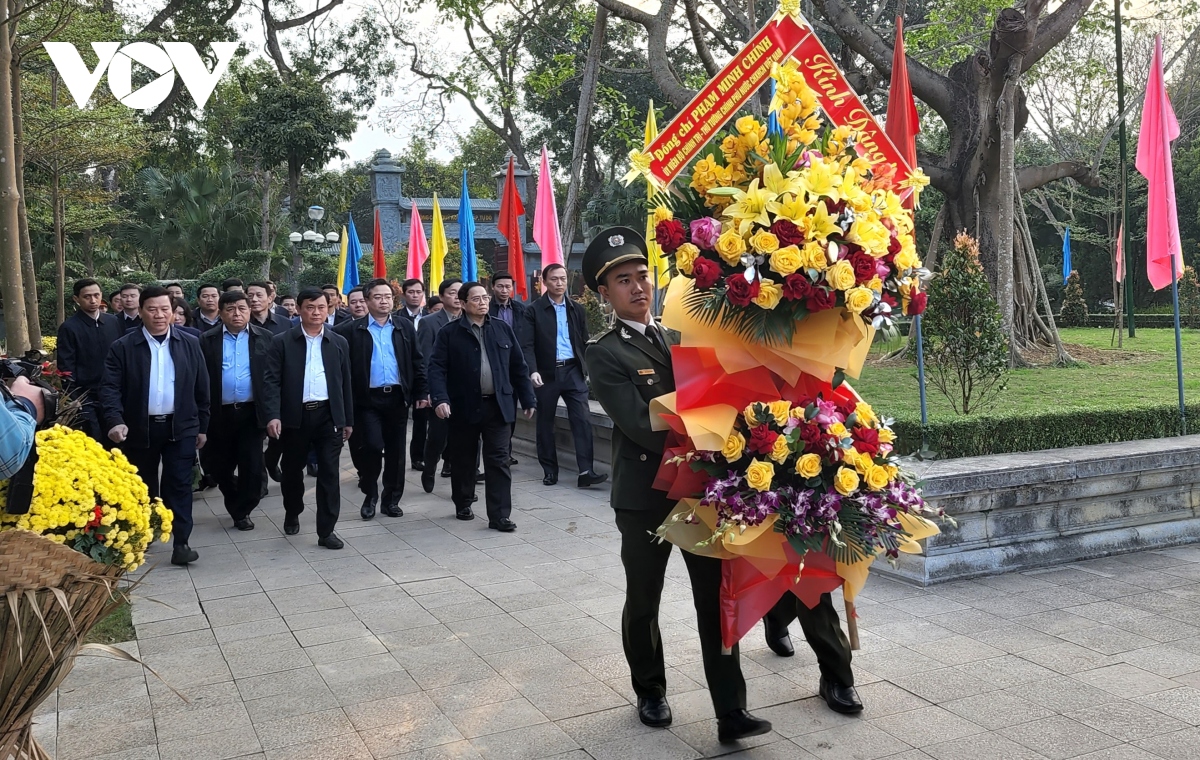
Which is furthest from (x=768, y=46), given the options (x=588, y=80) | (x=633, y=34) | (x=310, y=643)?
(x=633, y=34)

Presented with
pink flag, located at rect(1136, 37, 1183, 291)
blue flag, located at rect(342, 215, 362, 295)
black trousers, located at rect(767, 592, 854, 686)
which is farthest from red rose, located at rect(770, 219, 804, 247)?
blue flag, located at rect(342, 215, 362, 295)

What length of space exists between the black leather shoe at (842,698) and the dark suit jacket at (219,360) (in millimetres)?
5281

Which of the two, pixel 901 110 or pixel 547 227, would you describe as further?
pixel 547 227

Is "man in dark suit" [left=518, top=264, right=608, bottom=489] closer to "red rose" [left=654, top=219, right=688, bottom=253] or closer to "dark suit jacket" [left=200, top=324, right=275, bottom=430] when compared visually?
"dark suit jacket" [left=200, top=324, right=275, bottom=430]

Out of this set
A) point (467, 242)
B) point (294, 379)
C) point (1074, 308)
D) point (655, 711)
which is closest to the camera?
point (655, 711)

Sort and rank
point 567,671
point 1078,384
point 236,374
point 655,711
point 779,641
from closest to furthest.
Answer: point 655,711, point 567,671, point 779,641, point 236,374, point 1078,384

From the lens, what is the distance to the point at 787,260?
130 inches

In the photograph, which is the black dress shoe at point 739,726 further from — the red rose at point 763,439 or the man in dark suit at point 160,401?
the man in dark suit at point 160,401

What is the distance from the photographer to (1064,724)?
12.7 feet

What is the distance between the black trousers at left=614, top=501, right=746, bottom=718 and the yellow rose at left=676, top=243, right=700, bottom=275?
3.02 feet

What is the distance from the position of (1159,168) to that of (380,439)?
638 centimetres

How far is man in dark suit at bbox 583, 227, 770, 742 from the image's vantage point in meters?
3.79

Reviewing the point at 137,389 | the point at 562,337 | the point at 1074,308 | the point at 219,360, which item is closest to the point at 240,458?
the point at 219,360

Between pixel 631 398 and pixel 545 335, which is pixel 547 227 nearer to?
pixel 545 335
